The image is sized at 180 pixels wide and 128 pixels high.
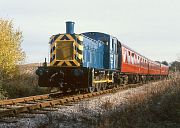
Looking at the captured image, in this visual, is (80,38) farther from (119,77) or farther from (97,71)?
(119,77)

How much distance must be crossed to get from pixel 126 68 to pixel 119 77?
1822 mm

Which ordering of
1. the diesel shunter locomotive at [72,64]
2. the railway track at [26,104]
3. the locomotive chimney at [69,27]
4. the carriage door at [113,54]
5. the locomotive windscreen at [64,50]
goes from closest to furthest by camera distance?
1. the railway track at [26,104]
2. the diesel shunter locomotive at [72,64]
3. the locomotive windscreen at [64,50]
4. the locomotive chimney at [69,27]
5. the carriage door at [113,54]

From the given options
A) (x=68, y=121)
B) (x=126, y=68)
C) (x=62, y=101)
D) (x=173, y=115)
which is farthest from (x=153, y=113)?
(x=126, y=68)

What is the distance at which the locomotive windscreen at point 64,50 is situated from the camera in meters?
16.8

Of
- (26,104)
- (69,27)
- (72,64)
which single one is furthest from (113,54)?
(26,104)

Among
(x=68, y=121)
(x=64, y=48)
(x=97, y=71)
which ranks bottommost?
(x=68, y=121)

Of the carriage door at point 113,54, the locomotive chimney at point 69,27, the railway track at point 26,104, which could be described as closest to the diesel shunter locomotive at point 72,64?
the locomotive chimney at point 69,27

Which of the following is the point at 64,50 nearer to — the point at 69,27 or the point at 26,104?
the point at 69,27

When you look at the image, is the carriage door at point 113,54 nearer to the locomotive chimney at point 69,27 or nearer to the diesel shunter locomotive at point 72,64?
the diesel shunter locomotive at point 72,64

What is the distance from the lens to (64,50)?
16812mm

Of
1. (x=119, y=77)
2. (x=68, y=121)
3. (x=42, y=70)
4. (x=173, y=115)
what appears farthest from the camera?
(x=119, y=77)

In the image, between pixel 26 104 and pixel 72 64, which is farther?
pixel 72 64

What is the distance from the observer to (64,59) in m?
16.7

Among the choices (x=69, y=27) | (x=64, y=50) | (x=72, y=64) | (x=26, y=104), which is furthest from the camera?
(x=69, y=27)
